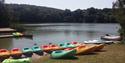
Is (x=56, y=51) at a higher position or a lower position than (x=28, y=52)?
higher

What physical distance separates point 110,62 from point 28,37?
Result: 37.1 meters

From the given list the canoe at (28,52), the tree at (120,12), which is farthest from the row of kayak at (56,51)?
Result: the tree at (120,12)

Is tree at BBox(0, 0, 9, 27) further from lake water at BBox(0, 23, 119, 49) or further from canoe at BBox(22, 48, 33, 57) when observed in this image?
canoe at BBox(22, 48, 33, 57)

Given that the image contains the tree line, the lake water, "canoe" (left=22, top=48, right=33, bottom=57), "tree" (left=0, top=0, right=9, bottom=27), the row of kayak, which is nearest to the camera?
the row of kayak

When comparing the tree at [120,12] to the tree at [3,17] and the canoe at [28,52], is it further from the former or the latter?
the tree at [3,17]

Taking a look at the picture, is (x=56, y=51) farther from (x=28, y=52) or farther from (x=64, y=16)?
(x=64, y=16)

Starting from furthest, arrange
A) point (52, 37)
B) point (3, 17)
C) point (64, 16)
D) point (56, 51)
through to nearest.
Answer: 1. point (64, 16)
2. point (3, 17)
3. point (52, 37)
4. point (56, 51)

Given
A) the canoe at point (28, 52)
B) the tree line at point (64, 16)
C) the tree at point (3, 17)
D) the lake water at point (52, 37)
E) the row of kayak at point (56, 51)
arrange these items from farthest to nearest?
the tree line at point (64, 16), the tree at point (3, 17), the lake water at point (52, 37), the canoe at point (28, 52), the row of kayak at point (56, 51)

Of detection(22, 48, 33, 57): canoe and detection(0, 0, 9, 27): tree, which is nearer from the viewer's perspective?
detection(22, 48, 33, 57): canoe

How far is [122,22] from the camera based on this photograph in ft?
76.8

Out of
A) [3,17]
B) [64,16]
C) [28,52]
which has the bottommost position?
[64,16]

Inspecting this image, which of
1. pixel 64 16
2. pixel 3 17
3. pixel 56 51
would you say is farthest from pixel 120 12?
pixel 64 16

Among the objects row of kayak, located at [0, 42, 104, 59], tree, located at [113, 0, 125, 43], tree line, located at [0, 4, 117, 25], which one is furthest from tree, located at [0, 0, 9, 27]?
tree, located at [113, 0, 125, 43]

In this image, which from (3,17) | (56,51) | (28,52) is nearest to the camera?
(56,51)
